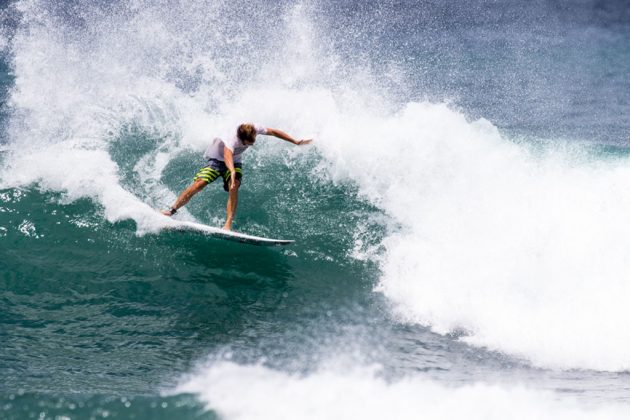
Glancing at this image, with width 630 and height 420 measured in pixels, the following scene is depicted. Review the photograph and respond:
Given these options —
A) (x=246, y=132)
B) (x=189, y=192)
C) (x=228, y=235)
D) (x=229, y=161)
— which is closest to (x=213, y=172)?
(x=189, y=192)

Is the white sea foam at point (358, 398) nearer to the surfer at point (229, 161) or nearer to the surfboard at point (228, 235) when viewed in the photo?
the surfboard at point (228, 235)

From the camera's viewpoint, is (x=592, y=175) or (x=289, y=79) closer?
(x=592, y=175)

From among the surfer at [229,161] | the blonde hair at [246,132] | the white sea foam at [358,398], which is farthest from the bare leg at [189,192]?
the white sea foam at [358,398]

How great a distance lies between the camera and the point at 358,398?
547cm

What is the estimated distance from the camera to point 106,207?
29.4 feet

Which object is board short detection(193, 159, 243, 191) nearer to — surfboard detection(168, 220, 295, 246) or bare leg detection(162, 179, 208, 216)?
bare leg detection(162, 179, 208, 216)

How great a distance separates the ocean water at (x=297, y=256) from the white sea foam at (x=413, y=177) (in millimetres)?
40

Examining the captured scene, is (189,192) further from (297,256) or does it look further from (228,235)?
(297,256)

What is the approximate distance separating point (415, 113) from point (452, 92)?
919 cm

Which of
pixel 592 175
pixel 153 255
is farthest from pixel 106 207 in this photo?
pixel 592 175

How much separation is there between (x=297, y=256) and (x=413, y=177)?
8.98 ft

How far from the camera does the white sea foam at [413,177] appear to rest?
735 cm

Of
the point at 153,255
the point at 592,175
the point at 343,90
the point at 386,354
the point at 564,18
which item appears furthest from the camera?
the point at 564,18

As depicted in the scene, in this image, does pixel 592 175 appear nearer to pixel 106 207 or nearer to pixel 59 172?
pixel 106 207
